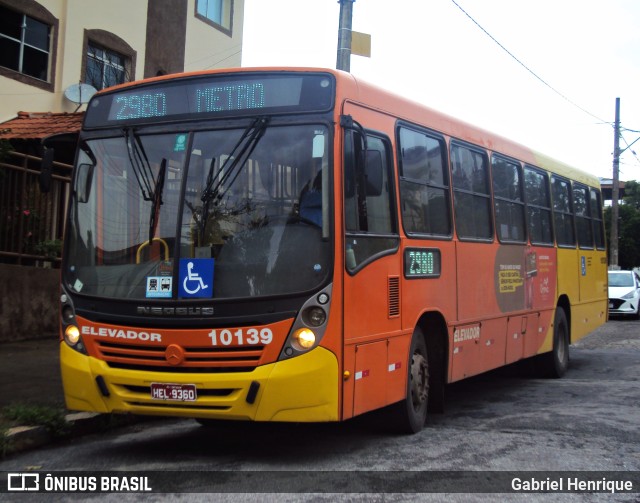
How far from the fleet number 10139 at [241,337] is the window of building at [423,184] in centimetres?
193

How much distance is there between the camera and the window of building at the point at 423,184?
6.96 meters

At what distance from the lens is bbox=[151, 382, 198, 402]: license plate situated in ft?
18.5

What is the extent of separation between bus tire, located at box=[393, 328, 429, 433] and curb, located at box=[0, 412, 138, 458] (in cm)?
273

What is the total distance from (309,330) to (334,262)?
530 millimetres

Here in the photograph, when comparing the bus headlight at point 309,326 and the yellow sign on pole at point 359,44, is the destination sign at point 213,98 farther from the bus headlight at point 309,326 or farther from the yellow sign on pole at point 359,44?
the yellow sign on pole at point 359,44

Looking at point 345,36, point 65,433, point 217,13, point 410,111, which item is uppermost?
point 217,13

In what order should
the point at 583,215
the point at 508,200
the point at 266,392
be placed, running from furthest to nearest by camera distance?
the point at 583,215, the point at 508,200, the point at 266,392

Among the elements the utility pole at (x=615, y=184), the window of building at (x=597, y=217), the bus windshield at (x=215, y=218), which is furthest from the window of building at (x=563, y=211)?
the utility pole at (x=615, y=184)

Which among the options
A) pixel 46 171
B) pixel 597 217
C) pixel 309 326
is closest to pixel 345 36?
pixel 597 217

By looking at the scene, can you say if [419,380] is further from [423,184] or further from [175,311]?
[175,311]

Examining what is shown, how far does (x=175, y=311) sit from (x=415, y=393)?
8.22ft

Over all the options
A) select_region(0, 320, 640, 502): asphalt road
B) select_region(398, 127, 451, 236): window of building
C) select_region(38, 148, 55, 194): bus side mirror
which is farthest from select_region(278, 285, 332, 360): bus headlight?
select_region(38, 148, 55, 194): bus side mirror

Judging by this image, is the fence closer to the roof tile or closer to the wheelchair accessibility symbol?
the roof tile

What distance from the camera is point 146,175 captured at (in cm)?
607
